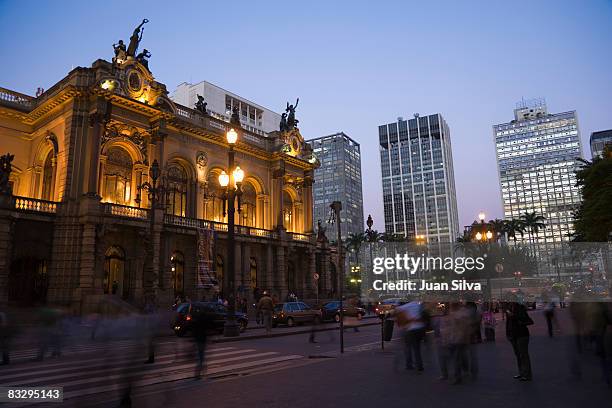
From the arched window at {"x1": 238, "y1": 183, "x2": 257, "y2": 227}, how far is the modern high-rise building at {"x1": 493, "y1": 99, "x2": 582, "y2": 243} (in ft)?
514

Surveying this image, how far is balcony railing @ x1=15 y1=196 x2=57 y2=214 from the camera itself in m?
29.3

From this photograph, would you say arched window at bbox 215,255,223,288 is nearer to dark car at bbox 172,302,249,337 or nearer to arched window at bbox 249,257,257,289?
arched window at bbox 249,257,257,289

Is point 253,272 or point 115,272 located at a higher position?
point 253,272

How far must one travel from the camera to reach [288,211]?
5016cm

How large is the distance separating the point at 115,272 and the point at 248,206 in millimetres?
15555

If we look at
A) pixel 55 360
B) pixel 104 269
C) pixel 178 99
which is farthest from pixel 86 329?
pixel 178 99

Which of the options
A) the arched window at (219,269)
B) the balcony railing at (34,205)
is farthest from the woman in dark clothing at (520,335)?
the arched window at (219,269)

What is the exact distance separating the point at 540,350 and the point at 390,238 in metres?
89.1

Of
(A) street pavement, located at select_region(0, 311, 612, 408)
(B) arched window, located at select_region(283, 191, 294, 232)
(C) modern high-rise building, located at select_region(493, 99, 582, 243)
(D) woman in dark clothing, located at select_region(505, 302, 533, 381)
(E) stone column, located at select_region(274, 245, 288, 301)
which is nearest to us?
(A) street pavement, located at select_region(0, 311, 612, 408)

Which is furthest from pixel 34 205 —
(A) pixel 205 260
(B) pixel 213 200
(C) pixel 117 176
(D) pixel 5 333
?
(D) pixel 5 333

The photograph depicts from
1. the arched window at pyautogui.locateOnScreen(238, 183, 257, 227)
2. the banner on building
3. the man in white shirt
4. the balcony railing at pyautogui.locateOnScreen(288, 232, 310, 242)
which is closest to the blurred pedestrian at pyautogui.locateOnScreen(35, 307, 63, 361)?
the man in white shirt

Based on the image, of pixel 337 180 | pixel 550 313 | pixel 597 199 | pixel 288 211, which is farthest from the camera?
pixel 337 180

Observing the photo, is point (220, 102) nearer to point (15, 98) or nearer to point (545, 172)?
point (15, 98)

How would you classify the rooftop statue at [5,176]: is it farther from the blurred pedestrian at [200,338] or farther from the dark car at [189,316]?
the blurred pedestrian at [200,338]
